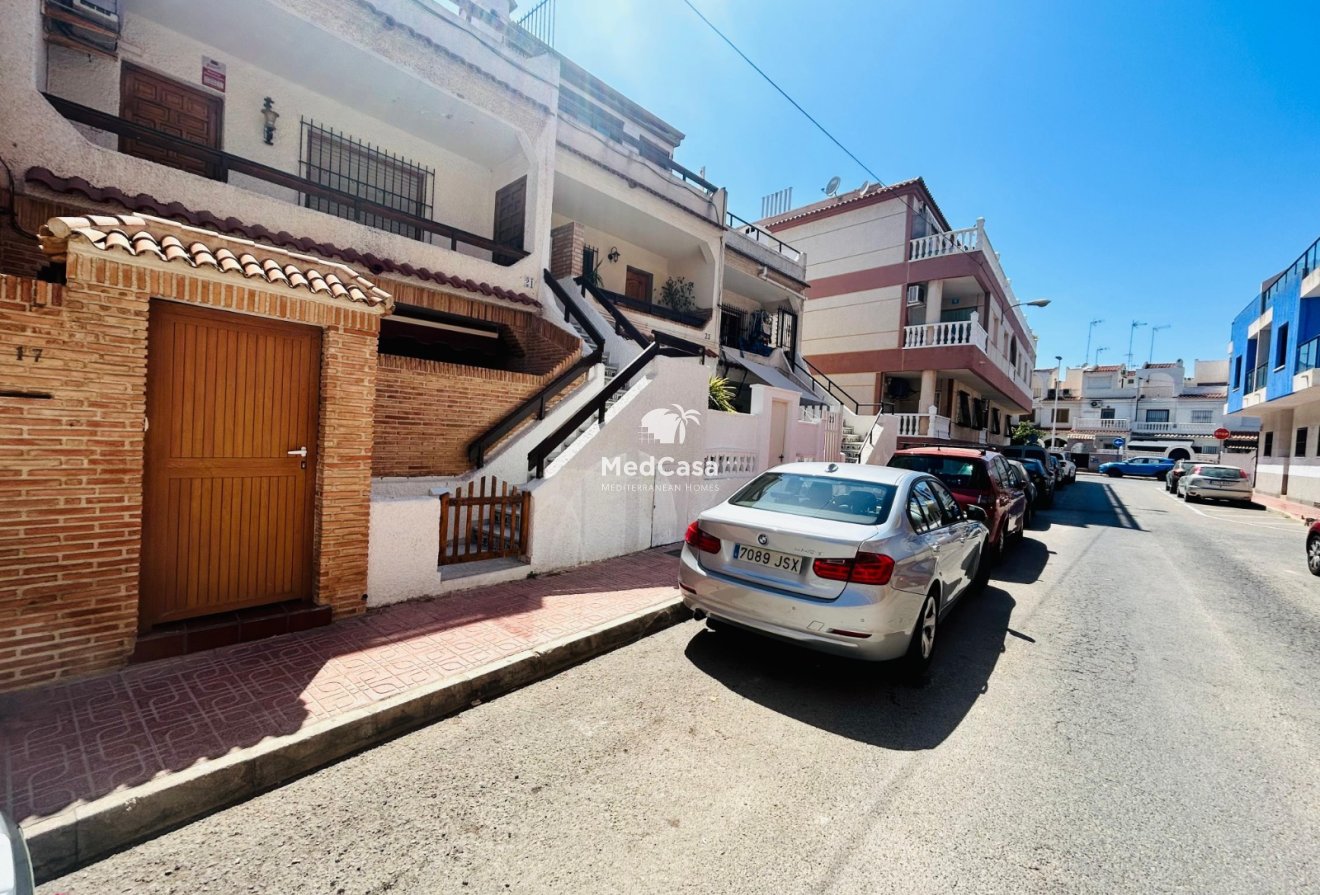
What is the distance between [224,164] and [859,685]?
954cm

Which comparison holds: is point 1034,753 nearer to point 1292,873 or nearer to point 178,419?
point 1292,873

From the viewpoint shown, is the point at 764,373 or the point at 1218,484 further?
the point at 1218,484

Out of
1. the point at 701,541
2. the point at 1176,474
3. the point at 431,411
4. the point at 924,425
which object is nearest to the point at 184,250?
the point at 431,411

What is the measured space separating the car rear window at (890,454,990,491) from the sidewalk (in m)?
5.40

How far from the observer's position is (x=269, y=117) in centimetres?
855

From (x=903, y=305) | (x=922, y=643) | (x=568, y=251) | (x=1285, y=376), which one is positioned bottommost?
(x=922, y=643)

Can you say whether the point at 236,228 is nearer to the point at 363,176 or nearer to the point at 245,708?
the point at 363,176

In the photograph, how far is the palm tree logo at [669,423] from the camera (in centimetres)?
729

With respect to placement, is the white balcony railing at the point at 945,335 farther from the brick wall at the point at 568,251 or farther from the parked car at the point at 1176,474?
the parked car at the point at 1176,474

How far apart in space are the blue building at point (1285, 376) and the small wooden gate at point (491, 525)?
23175mm

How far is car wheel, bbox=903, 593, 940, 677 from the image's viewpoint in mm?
4070

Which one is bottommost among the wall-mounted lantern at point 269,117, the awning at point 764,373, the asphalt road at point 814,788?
the asphalt road at point 814,788

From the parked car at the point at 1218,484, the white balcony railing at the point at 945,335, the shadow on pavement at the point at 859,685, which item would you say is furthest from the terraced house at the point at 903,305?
the shadow on pavement at the point at 859,685

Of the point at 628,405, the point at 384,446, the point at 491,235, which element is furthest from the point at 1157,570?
the point at 491,235
